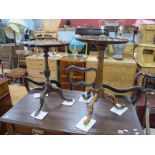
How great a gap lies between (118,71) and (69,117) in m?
1.57

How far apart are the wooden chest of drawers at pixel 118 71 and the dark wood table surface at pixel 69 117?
1.09 metres

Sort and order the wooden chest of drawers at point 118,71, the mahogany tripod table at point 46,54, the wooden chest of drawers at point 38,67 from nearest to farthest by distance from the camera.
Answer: the mahogany tripod table at point 46,54
the wooden chest of drawers at point 118,71
the wooden chest of drawers at point 38,67

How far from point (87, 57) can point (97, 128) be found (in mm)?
1857

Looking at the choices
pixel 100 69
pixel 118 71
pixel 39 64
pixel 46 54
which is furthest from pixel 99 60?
pixel 39 64

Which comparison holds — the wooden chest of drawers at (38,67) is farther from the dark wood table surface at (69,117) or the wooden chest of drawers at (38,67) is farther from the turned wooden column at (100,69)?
the turned wooden column at (100,69)

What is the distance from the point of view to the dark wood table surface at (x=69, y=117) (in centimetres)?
116

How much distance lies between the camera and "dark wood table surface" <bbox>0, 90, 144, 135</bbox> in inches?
45.6

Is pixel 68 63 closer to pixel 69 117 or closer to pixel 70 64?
pixel 70 64

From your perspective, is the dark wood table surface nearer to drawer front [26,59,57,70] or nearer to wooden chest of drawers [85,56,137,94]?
wooden chest of drawers [85,56,137,94]

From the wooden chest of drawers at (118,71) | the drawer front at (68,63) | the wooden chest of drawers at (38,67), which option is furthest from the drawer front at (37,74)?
the wooden chest of drawers at (118,71)

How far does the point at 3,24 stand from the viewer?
11.2 feet

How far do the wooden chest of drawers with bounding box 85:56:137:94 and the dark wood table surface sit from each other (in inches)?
42.8
